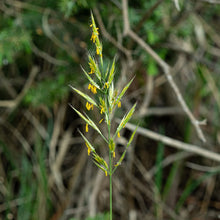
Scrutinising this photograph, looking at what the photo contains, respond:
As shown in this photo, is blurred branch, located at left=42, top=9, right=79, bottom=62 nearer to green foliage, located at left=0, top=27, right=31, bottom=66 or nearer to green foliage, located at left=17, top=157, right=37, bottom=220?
green foliage, located at left=0, top=27, right=31, bottom=66

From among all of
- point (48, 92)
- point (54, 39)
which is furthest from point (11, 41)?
point (48, 92)

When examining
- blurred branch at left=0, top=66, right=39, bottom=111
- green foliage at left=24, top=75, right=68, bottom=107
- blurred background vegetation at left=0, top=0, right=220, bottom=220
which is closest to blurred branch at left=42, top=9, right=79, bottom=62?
blurred background vegetation at left=0, top=0, right=220, bottom=220

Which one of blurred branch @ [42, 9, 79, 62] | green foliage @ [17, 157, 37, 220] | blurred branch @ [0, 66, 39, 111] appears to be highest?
blurred branch @ [42, 9, 79, 62]

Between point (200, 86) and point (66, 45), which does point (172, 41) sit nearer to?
point (200, 86)

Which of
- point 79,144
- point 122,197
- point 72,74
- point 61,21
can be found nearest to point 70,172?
point 79,144

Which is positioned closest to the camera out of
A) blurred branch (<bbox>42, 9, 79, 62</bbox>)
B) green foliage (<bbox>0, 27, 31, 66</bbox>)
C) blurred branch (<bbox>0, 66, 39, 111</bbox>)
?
green foliage (<bbox>0, 27, 31, 66</bbox>)

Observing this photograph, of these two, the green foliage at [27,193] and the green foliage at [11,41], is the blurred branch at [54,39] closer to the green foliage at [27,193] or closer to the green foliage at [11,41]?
the green foliage at [11,41]

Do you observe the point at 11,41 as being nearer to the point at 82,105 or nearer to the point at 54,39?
the point at 54,39

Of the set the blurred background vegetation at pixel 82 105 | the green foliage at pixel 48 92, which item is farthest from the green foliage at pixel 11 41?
the green foliage at pixel 48 92

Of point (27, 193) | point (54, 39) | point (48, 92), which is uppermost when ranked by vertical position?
point (54, 39)
